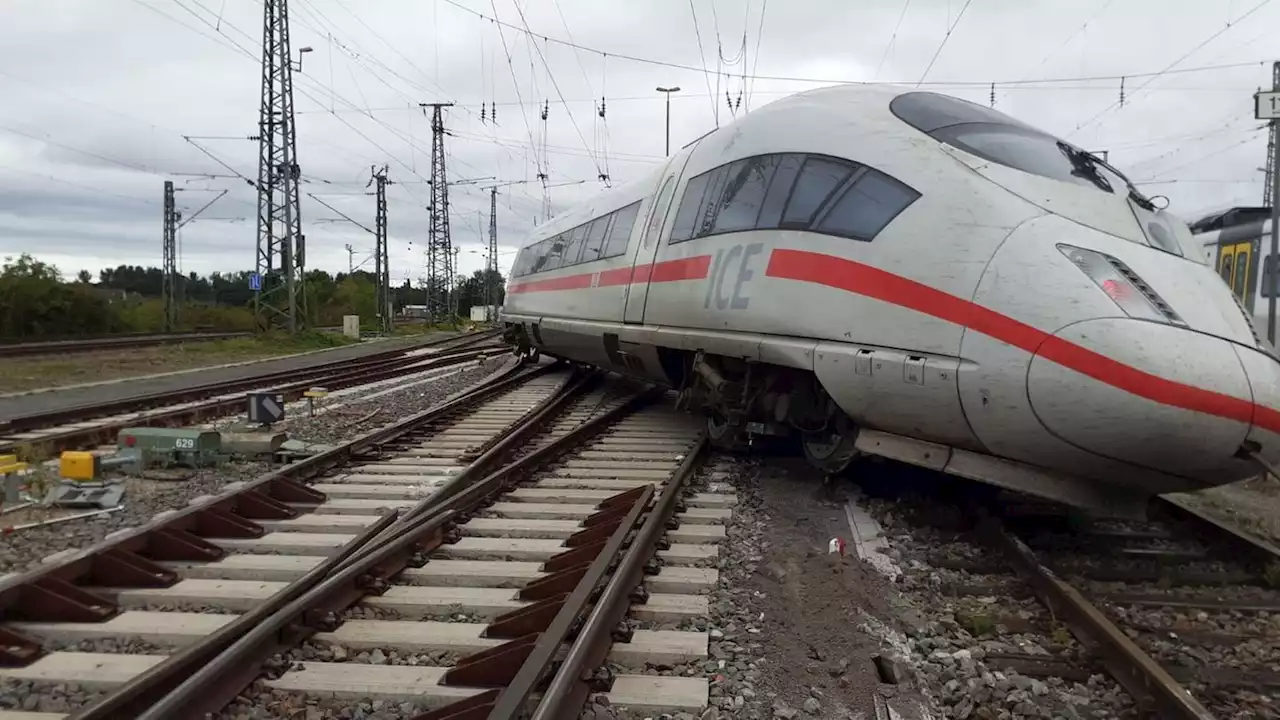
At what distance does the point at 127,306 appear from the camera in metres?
51.4

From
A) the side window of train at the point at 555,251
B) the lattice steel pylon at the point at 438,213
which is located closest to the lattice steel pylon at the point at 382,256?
the lattice steel pylon at the point at 438,213

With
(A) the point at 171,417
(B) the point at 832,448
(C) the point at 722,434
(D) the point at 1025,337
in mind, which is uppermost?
(D) the point at 1025,337

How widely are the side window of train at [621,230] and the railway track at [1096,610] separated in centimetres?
483

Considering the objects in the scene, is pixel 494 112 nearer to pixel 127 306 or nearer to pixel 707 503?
pixel 707 503

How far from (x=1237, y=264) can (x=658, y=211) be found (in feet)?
43.8

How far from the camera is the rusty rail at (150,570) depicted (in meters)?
3.42

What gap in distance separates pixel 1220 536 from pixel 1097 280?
2.25 m

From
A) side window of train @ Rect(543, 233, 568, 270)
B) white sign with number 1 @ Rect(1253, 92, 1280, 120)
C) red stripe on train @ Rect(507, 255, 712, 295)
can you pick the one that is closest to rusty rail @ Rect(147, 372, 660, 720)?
red stripe on train @ Rect(507, 255, 712, 295)

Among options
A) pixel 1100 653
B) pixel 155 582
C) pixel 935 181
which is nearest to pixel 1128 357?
pixel 1100 653

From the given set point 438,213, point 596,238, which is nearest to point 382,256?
point 438,213

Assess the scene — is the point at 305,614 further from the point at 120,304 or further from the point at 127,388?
the point at 120,304

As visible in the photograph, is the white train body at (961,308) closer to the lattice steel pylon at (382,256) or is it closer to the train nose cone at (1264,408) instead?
the train nose cone at (1264,408)

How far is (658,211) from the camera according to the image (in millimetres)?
9219

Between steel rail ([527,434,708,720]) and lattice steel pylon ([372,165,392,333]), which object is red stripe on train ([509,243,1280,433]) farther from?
lattice steel pylon ([372,165,392,333])
